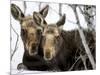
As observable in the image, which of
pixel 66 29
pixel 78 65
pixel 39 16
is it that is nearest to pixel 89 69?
pixel 78 65

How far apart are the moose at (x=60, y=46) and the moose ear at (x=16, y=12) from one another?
0.88ft

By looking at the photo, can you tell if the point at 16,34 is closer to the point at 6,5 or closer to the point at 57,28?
the point at 6,5

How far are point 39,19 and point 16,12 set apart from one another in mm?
246

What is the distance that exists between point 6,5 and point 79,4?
31.6 inches

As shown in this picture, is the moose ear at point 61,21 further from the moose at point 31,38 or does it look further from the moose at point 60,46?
the moose at point 31,38

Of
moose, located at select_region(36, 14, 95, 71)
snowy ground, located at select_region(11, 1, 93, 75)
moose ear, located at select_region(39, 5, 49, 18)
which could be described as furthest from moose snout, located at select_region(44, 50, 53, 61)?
moose ear, located at select_region(39, 5, 49, 18)

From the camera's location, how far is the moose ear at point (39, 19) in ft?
6.48

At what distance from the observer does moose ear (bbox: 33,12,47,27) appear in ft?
6.48

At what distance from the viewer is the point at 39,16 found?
1986 millimetres

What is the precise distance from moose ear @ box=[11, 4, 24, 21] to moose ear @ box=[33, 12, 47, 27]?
0.14 m

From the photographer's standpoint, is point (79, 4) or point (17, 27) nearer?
point (17, 27)

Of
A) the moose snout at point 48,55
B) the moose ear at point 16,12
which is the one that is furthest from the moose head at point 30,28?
the moose snout at point 48,55

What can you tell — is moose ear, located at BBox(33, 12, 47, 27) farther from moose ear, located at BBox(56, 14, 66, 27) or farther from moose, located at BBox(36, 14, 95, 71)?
moose ear, located at BBox(56, 14, 66, 27)

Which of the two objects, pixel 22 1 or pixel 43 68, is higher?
pixel 22 1
